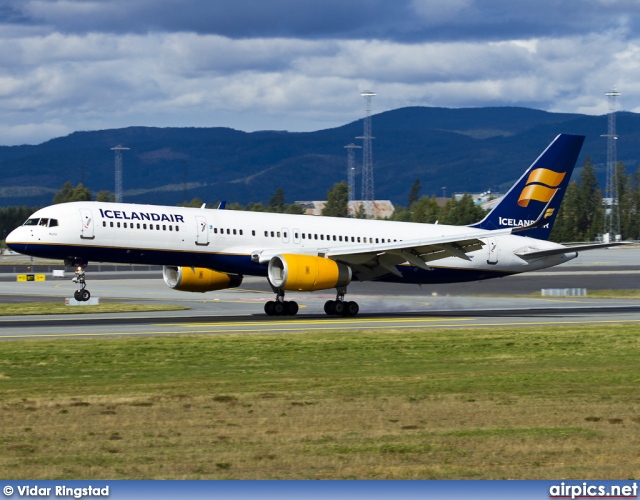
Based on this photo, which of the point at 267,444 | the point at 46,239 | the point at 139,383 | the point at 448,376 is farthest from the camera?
the point at 46,239

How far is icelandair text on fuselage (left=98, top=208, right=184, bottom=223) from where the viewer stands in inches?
1574

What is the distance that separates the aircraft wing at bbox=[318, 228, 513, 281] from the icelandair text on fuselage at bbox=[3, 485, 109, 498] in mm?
30443

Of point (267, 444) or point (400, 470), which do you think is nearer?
point (400, 470)

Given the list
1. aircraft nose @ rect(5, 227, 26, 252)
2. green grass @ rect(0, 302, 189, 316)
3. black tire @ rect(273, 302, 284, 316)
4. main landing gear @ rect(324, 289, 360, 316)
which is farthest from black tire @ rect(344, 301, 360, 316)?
aircraft nose @ rect(5, 227, 26, 252)

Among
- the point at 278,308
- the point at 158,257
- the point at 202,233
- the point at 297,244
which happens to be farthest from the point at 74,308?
the point at 297,244

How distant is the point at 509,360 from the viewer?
86.9ft

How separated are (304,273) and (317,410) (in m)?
21.3

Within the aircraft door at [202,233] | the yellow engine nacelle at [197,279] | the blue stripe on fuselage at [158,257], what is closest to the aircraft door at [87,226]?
the blue stripe on fuselage at [158,257]

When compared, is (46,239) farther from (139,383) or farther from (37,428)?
(37,428)

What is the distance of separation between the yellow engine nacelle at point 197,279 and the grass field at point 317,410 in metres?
13.5

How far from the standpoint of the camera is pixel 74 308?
47.5 meters

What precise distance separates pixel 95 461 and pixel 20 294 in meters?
50.7

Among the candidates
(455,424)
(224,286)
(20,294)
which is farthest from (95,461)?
(20,294)

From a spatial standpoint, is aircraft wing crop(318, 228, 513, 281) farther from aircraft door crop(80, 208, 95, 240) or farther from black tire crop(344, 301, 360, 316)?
aircraft door crop(80, 208, 95, 240)
